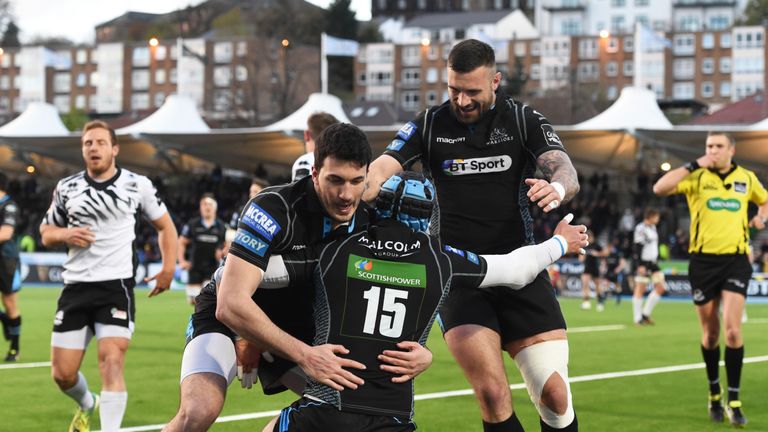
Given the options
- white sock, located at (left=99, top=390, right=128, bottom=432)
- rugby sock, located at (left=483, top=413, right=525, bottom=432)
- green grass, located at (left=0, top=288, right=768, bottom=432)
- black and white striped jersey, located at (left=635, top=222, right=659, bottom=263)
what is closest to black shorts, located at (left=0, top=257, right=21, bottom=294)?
green grass, located at (left=0, top=288, right=768, bottom=432)

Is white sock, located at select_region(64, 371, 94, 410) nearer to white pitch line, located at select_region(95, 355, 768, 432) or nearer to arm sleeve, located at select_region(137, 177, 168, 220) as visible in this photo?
white pitch line, located at select_region(95, 355, 768, 432)

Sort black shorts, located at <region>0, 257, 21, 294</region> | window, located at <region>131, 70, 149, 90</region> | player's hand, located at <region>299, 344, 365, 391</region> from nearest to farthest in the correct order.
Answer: player's hand, located at <region>299, 344, 365, 391</region> → black shorts, located at <region>0, 257, 21, 294</region> → window, located at <region>131, 70, 149, 90</region>

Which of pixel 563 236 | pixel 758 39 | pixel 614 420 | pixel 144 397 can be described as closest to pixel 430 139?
pixel 563 236

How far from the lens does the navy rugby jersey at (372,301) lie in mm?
5273

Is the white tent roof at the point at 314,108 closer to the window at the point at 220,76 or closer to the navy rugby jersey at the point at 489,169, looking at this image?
the navy rugby jersey at the point at 489,169

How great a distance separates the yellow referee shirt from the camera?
35.8ft

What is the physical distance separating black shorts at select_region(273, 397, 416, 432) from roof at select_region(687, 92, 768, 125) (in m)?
73.9

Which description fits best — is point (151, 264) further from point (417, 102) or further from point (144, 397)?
point (417, 102)

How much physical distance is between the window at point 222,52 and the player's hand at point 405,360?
144304mm

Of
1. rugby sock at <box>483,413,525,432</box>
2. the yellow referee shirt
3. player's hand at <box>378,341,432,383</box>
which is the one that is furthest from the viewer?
the yellow referee shirt

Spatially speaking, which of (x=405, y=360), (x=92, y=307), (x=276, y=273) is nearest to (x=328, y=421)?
(x=405, y=360)

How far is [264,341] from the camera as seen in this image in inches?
209

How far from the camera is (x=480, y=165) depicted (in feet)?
23.4

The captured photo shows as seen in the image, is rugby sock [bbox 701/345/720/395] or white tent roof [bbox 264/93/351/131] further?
white tent roof [bbox 264/93/351/131]
